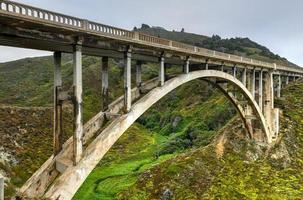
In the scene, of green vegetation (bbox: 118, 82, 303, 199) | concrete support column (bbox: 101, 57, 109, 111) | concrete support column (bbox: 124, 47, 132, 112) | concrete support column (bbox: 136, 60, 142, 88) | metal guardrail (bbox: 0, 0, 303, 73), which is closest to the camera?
metal guardrail (bbox: 0, 0, 303, 73)

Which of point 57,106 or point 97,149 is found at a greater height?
point 57,106

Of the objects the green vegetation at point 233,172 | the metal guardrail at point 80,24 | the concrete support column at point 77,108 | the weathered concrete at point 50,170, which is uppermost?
the metal guardrail at point 80,24

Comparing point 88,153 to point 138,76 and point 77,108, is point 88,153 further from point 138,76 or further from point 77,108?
point 138,76

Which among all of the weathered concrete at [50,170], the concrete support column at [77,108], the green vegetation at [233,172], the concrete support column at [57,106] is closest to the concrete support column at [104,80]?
the weathered concrete at [50,170]

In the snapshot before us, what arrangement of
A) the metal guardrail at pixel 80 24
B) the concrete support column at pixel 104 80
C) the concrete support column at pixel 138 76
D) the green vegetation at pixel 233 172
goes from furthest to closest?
the green vegetation at pixel 233 172, the concrete support column at pixel 138 76, the concrete support column at pixel 104 80, the metal guardrail at pixel 80 24

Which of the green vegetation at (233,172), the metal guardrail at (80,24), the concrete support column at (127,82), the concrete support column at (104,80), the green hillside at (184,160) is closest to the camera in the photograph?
the metal guardrail at (80,24)

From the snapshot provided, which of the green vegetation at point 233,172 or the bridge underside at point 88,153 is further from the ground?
the bridge underside at point 88,153

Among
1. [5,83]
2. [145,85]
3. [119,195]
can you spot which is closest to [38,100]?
[5,83]

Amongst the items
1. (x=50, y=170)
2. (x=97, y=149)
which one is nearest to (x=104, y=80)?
(x=97, y=149)

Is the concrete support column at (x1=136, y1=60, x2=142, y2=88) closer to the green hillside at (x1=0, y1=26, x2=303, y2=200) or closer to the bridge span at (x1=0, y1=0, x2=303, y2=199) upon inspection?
the bridge span at (x1=0, y1=0, x2=303, y2=199)

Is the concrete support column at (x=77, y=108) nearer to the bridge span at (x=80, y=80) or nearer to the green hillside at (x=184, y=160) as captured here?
the bridge span at (x=80, y=80)

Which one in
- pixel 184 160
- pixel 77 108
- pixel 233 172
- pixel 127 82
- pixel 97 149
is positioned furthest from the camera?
pixel 184 160

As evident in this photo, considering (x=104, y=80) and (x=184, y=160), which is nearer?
(x=104, y=80)

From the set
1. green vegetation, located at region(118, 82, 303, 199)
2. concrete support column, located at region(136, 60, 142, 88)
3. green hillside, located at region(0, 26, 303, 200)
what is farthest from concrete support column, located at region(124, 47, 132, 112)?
green vegetation, located at region(118, 82, 303, 199)
